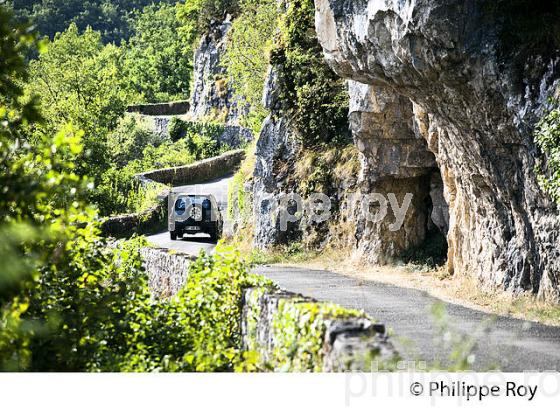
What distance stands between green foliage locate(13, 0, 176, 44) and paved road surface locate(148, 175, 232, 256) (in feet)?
216

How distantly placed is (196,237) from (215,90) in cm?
3087

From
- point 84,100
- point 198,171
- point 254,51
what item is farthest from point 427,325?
point 84,100

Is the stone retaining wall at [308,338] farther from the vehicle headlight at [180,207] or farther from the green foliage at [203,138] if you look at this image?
the green foliage at [203,138]

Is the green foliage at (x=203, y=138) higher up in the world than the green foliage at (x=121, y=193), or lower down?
higher up

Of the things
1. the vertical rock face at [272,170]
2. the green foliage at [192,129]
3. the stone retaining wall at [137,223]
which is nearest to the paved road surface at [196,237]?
the stone retaining wall at [137,223]

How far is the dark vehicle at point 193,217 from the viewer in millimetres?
36281

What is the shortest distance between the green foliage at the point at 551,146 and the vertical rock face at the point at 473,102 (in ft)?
1.18

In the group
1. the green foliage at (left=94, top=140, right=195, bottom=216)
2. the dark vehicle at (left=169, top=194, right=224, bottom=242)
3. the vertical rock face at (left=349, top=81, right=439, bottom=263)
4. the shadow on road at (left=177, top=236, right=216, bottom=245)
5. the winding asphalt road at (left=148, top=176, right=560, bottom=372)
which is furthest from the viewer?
the green foliage at (left=94, top=140, right=195, bottom=216)

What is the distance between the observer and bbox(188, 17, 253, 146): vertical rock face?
6162 cm

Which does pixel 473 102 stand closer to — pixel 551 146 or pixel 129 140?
pixel 551 146

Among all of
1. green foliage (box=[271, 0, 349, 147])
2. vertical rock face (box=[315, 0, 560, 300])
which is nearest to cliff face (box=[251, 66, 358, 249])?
green foliage (box=[271, 0, 349, 147])

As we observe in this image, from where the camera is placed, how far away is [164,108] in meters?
78.9

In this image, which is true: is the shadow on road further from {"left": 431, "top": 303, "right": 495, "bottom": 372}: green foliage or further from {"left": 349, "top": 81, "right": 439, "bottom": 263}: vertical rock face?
{"left": 431, "top": 303, "right": 495, "bottom": 372}: green foliage
